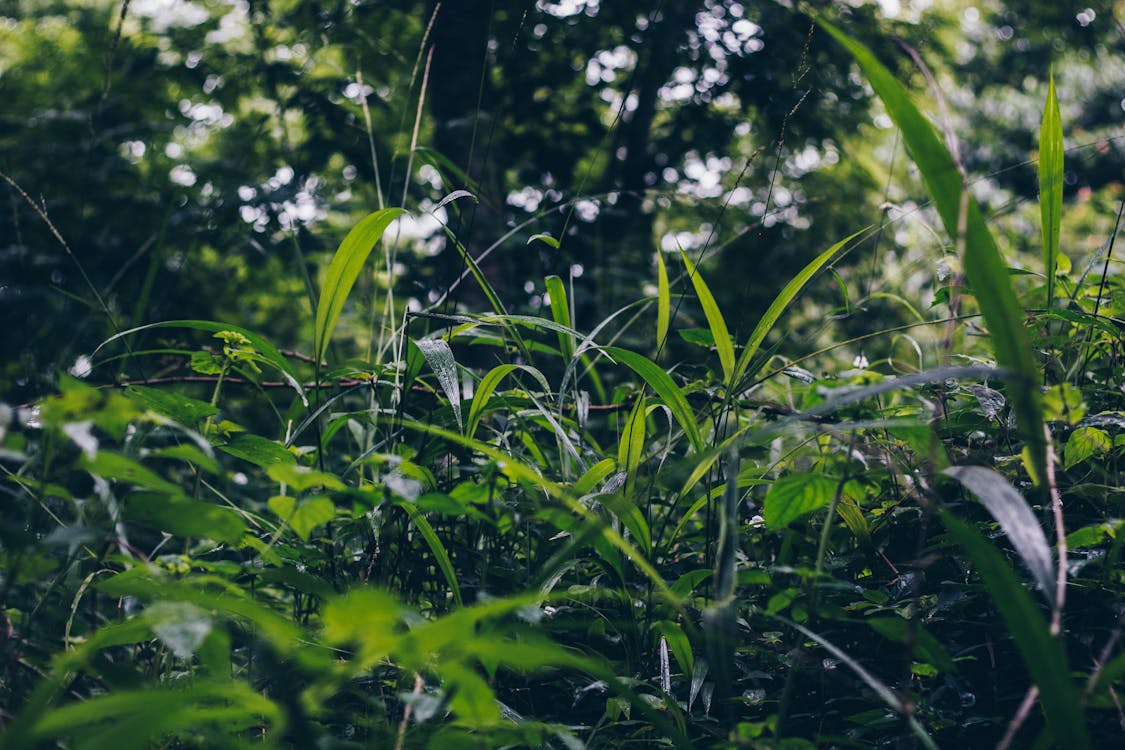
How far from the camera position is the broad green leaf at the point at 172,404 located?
2.17ft

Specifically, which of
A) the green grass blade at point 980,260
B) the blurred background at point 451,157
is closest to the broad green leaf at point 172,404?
the green grass blade at point 980,260

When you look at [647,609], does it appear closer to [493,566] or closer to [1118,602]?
[493,566]

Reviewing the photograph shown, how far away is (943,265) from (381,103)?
1.55 meters

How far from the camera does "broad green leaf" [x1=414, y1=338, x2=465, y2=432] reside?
0.76 meters

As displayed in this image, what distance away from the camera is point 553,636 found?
0.83 metres

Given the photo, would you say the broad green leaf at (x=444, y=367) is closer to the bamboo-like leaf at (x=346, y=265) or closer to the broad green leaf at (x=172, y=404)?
the bamboo-like leaf at (x=346, y=265)

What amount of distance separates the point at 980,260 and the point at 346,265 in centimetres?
64

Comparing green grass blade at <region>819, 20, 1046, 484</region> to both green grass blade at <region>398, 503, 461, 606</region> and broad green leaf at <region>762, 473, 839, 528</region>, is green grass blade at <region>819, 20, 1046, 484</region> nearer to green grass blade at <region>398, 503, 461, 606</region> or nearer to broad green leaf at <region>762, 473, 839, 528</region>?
broad green leaf at <region>762, 473, 839, 528</region>

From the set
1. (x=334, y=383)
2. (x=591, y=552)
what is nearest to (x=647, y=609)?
(x=591, y=552)

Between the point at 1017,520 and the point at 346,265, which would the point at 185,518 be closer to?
the point at 346,265

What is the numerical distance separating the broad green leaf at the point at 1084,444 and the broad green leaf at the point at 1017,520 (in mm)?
267

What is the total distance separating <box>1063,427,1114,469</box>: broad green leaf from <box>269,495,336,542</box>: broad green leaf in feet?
2.47

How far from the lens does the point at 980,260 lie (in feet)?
1.78

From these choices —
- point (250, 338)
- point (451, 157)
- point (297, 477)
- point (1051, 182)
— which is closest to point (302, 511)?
point (297, 477)
